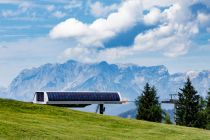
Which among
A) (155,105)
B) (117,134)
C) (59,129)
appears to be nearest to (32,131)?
(59,129)

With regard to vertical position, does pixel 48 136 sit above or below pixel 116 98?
below

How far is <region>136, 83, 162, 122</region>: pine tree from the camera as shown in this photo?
82875 mm

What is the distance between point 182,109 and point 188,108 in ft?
3.41


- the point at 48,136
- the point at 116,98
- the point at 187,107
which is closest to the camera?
the point at 48,136

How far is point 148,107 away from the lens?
83.8 meters

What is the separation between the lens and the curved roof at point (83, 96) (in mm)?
84875

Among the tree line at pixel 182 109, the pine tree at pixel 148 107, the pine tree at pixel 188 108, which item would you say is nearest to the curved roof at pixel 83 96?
the pine tree at pixel 148 107

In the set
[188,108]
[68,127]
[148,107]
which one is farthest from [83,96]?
[68,127]

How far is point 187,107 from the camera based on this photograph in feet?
274

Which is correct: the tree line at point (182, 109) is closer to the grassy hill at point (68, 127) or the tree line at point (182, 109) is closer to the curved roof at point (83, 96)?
the curved roof at point (83, 96)

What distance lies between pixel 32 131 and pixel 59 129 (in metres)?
3.64

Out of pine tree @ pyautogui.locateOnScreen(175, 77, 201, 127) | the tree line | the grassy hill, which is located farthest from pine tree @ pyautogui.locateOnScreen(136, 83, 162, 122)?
the grassy hill

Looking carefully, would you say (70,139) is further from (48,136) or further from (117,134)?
(117,134)

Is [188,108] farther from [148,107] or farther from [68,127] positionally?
[68,127]
